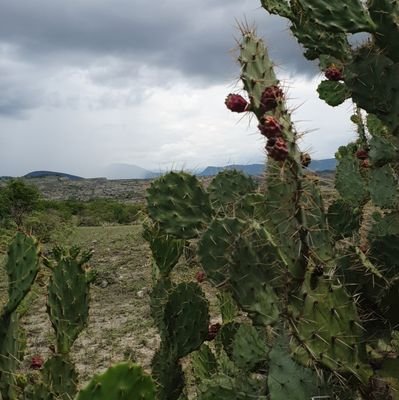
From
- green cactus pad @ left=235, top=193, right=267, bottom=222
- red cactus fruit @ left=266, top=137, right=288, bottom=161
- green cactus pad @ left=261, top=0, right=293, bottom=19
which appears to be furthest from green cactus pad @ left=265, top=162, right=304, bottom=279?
green cactus pad @ left=261, top=0, right=293, bottom=19

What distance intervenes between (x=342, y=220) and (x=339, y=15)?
137 centimetres

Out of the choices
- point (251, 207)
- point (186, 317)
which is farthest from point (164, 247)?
point (251, 207)

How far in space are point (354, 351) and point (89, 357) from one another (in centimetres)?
462

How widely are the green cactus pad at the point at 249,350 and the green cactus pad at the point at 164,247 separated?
0.68 metres

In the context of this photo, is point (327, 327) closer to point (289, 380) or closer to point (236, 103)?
point (289, 380)

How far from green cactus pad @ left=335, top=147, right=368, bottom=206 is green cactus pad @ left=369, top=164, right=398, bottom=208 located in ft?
1.14

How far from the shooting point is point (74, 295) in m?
3.39

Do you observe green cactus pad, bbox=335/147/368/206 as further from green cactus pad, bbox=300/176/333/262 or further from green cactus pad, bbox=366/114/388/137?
green cactus pad, bbox=300/176/333/262

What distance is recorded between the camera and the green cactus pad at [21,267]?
300 centimetres

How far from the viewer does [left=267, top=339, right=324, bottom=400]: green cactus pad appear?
7.66ft

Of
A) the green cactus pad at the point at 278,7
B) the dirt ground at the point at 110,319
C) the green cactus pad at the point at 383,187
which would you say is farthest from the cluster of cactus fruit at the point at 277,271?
the dirt ground at the point at 110,319

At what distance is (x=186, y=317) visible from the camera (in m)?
3.35

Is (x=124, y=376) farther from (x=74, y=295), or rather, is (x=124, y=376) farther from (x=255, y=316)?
(x=74, y=295)

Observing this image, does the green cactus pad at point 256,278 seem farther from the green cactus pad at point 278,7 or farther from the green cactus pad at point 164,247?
the green cactus pad at point 278,7
